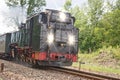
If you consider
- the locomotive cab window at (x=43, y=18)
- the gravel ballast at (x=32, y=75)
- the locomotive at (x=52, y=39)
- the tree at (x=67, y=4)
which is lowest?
the gravel ballast at (x=32, y=75)

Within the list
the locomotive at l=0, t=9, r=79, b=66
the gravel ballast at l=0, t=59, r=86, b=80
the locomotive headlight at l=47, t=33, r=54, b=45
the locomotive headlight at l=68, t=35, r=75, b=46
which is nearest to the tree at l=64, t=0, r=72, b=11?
the locomotive at l=0, t=9, r=79, b=66

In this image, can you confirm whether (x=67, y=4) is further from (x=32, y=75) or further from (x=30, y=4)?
(x=32, y=75)

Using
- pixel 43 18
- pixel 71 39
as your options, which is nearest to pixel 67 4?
pixel 71 39

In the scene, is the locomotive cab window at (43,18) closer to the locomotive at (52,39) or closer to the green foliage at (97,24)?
the locomotive at (52,39)

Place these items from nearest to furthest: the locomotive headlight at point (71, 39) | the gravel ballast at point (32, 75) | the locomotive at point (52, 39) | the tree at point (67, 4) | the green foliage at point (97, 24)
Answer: the gravel ballast at point (32, 75) → the locomotive at point (52, 39) → the locomotive headlight at point (71, 39) → the green foliage at point (97, 24) → the tree at point (67, 4)

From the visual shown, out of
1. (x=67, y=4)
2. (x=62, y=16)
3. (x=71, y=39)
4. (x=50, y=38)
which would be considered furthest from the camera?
(x=67, y=4)

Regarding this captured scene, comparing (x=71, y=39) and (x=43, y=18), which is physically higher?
(x=43, y=18)

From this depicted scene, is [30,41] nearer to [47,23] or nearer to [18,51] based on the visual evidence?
[47,23]

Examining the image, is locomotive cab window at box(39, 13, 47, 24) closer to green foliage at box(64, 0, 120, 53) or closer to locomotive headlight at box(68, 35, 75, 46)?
locomotive headlight at box(68, 35, 75, 46)

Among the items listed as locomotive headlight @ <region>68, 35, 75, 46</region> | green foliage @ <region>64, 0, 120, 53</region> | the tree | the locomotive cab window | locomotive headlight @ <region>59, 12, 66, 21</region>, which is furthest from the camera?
the tree

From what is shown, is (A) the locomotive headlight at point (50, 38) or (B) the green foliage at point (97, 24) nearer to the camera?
(A) the locomotive headlight at point (50, 38)

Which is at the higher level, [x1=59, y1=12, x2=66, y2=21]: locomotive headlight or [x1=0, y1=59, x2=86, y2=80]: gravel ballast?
[x1=59, y1=12, x2=66, y2=21]: locomotive headlight

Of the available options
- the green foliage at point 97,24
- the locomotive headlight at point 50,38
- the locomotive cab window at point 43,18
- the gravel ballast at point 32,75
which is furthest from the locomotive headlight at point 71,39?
the green foliage at point 97,24

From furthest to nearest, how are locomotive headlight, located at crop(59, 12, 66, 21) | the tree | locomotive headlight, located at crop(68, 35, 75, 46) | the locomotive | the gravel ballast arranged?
the tree < locomotive headlight, located at crop(59, 12, 66, 21) < locomotive headlight, located at crop(68, 35, 75, 46) < the locomotive < the gravel ballast
